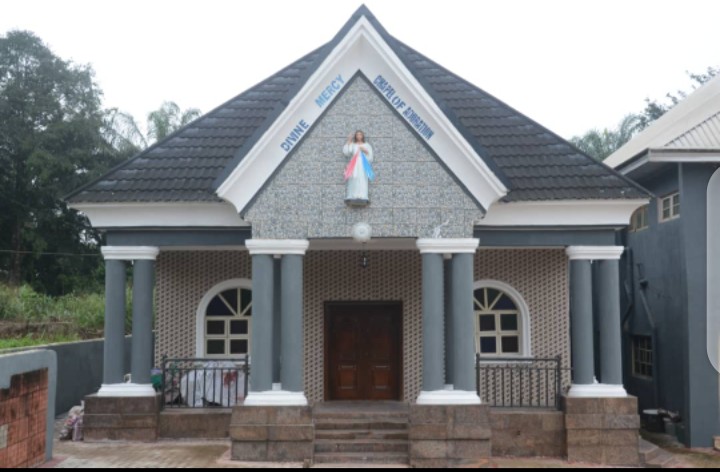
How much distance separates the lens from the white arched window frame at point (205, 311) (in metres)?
15.4

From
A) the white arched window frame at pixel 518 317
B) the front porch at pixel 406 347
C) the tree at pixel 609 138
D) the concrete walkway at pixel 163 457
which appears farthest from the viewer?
the tree at pixel 609 138

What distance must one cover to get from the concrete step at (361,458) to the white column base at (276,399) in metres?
0.90

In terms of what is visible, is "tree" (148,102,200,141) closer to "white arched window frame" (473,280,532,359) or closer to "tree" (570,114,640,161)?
"tree" (570,114,640,161)

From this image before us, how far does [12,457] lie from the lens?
431 inches

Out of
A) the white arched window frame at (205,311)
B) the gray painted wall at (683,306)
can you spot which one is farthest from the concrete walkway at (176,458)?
the white arched window frame at (205,311)

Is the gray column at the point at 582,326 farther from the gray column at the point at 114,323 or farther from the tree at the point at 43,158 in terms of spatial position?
the tree at the point at 43,158

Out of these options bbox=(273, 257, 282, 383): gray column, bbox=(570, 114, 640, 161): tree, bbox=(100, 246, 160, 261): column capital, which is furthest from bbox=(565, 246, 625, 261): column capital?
bbox=(570, 114, 640, 161): tree

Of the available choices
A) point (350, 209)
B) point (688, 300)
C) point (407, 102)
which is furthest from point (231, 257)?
point (688, 300)

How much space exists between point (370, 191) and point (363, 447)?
13.0ft

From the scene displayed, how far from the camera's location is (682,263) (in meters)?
14.9

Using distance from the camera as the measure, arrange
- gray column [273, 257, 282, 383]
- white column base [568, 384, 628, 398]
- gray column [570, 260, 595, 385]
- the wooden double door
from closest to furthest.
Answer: white column base [568, 384, 628, 398], gray column [570, 260, 595, 385], gray column [273, 257, 282, 383], the wooden double door

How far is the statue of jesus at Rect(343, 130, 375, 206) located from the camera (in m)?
12.5

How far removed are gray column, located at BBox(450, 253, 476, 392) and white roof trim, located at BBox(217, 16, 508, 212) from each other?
1.03m

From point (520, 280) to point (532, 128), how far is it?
9.24ft
